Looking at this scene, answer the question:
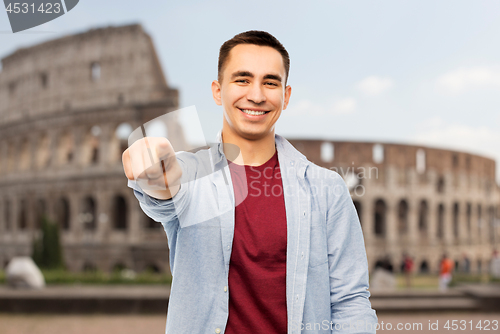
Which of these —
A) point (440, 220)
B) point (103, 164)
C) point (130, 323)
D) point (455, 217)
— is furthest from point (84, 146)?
point (455, 217)

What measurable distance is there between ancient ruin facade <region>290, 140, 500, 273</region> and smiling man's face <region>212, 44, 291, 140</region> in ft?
68.7

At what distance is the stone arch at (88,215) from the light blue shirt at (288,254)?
780 inches

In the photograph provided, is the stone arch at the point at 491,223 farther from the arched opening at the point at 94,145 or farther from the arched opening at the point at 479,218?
the arched opening at the point at 94,145

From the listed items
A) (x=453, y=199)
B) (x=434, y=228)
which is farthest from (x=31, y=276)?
(x=453, y=199)

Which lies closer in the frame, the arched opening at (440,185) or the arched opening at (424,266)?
the arched opening at (424,266)

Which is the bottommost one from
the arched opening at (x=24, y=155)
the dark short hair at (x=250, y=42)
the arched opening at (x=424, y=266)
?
the arched opening at (x=424, y=266)

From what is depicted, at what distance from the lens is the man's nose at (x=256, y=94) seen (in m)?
1.33

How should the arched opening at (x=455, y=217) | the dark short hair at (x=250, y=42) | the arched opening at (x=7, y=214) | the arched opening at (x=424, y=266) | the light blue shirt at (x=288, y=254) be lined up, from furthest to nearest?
the arched opening at (x=455, y=217) < the arched opening at (x=424, y=266) < the arched opening at (x=7, y=214) < the dark short hair at (x=250, y=42) < the light blue shirt at (x=288, y=254)

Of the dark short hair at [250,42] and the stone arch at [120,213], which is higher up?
the dark short hair at [250,42]

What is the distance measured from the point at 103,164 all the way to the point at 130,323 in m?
13.5

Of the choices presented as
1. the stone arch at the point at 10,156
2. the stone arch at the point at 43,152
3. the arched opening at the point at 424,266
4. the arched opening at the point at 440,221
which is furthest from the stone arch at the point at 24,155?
the arched opening at the point at 440,221

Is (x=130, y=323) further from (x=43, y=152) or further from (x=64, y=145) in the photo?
(x=43, y=152)

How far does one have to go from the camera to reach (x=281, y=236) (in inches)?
52.6

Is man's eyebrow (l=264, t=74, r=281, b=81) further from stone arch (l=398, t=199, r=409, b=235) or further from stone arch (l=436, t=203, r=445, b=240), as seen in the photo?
stone arch (l=436, t=203, r=445, b=240)
